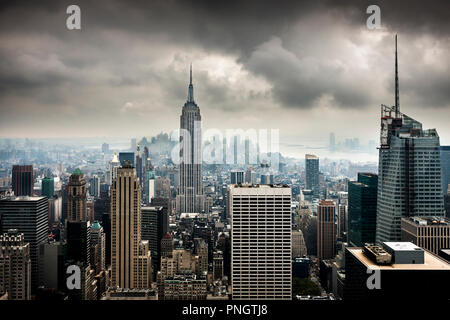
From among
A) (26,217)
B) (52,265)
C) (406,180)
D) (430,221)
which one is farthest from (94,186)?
(406,180)

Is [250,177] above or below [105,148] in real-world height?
below

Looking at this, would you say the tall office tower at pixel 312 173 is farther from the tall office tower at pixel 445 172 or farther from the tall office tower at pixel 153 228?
the tall office tower at pixel 153 228

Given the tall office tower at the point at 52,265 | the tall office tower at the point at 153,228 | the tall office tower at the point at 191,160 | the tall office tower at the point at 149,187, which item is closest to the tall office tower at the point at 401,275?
the tall office tower at the point at 191,160

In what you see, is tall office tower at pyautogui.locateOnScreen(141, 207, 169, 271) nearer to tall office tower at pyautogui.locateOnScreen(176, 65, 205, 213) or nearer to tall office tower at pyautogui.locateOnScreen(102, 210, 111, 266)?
tall office tower at pyautogui.locateOnScreen(102, 210, 111, 266)

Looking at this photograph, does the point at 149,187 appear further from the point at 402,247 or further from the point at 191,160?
the point at 402,247

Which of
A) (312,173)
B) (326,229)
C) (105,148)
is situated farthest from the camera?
(326,229)

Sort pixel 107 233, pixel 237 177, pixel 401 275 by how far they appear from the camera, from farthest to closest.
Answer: pixel 107 233, pixel 237 177, pixel 401 275

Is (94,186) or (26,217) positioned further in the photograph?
(94,186)
